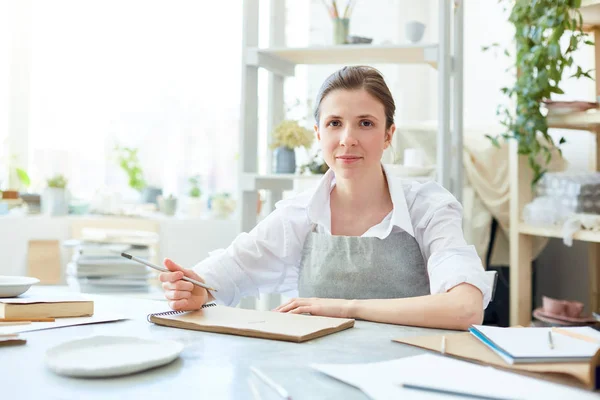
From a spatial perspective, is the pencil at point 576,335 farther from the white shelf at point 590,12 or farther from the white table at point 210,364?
the white shelf at point 590,12

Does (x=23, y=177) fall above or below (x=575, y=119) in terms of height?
below

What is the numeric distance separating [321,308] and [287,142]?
1.44 m

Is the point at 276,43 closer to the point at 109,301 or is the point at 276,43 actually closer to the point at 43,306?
the point at 109,301

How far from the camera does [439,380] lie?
0.85 m

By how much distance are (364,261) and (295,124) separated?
1.18 meters

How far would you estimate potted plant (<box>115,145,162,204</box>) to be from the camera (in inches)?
145

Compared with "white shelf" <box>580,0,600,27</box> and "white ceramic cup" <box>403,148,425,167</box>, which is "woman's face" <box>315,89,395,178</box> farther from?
"white shelf" <box>580,0,600,27</box>

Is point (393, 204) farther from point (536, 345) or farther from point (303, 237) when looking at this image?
point (536, 345)

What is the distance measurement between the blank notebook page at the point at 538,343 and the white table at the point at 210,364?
0.13m

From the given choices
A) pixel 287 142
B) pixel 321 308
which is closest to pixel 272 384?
pixel 321 308

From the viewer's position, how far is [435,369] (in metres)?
0.91

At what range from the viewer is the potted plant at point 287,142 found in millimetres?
2707

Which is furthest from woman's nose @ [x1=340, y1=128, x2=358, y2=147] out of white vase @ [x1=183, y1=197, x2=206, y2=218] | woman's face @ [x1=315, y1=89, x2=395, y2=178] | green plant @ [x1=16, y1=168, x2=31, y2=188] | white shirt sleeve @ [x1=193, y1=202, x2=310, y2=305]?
green plant @ [x1=16, y1=168, x2=31, y2=188]

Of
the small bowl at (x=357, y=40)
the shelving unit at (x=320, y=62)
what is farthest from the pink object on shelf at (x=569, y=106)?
the small bowl at (x=357, y=40)
